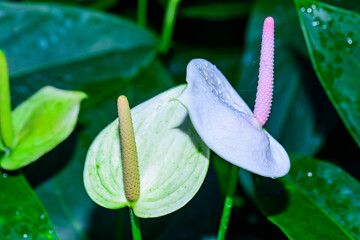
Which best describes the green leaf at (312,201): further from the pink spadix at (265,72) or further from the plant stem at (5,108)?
the plant stem at (5,108)

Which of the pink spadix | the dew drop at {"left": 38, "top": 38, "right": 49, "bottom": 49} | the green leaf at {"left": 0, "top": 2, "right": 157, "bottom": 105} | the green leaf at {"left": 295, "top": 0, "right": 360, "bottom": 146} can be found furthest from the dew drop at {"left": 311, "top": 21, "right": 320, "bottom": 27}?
the dew drop at {"left": 38, "top": 38, "right": 49, "bottom": 49}

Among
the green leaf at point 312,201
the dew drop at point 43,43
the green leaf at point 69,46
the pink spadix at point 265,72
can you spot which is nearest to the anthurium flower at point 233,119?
the pink spadix at point 265,72

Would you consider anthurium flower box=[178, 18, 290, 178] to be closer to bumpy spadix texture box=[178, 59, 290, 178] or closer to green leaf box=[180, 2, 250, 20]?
bumpy spadix texture box=[178, 59, 290, 178]

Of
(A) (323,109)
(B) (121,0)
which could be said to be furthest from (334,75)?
(B) (121,0)

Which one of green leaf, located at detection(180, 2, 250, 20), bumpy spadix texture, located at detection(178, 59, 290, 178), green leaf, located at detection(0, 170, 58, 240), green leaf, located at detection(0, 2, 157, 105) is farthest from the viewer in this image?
green leaf, located at detection(180, 2, 250, 20)

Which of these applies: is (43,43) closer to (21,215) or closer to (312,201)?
(21,215)

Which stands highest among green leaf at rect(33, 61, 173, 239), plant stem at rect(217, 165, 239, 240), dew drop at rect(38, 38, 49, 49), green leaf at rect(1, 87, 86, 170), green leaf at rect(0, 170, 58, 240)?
plant stem at rect(217, 165, 239, 240)
